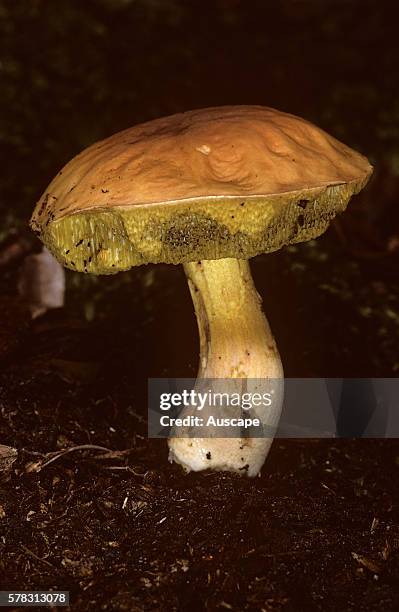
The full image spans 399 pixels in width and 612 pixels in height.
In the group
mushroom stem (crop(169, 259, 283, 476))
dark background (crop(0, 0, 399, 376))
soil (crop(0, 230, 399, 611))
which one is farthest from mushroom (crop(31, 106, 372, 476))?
dark background (crop(0, 0, 399, 376))

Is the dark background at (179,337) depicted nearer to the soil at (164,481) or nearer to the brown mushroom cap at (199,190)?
the soil at (164,481)

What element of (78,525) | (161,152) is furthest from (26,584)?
(161,152)

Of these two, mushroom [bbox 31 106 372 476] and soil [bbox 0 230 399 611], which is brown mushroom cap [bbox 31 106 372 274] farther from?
soil [bbox 0 230 399 611]

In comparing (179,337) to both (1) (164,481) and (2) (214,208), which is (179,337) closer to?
(1) (164,481)

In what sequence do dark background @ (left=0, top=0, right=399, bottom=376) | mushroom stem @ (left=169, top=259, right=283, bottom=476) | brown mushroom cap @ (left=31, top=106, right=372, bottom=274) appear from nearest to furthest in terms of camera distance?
brown mushroom cap @ (left=31, top=106, right=372, bottom=274) < mushroom stem @ (left=169, top=259, right=283, bottom=476) < dark background @ (left=0, top=0, right=399, bottom=376)

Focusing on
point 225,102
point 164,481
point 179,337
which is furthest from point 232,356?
point 225,102

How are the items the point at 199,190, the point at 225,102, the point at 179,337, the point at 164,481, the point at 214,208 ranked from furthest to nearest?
the point at 225,102, the point at 179,337, the point at 164,481, the point at 214,208, the point at 199,190

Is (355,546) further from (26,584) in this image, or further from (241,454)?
(26,584)
